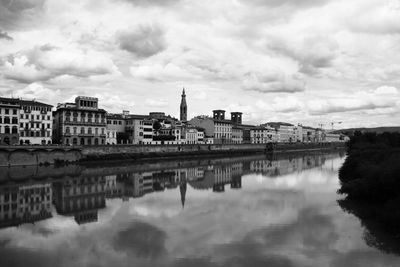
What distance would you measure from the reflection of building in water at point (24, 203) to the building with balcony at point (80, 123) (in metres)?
31.3

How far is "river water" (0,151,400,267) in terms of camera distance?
1733cm

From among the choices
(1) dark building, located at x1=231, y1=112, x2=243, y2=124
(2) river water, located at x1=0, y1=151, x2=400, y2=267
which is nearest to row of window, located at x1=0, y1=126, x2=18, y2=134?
(2) river water, located at x1=0, y1=151, x2=400, y2=267

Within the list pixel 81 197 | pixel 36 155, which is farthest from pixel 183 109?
pixel 81 197

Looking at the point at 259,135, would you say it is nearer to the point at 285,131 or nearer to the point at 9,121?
the point at 285,131

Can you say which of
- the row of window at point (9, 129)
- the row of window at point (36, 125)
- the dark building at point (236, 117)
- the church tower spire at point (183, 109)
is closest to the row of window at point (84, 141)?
the row of window at point (36, 125)

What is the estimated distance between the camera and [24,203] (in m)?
30.2

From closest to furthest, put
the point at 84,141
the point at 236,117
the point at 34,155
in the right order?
1. the point at 34,155
2. the point at 84,141
3. the point at 236,117

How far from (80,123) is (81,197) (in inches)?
1574

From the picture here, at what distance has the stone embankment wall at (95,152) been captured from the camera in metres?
52.7

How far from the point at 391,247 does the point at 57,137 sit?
63.6 m

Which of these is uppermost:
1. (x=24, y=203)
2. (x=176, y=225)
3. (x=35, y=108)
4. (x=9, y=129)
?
(x=35, y=108)

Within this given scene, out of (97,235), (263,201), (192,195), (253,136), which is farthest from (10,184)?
(253,136)

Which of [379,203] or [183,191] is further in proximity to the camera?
[183,191]

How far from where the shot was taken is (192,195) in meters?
34.6
